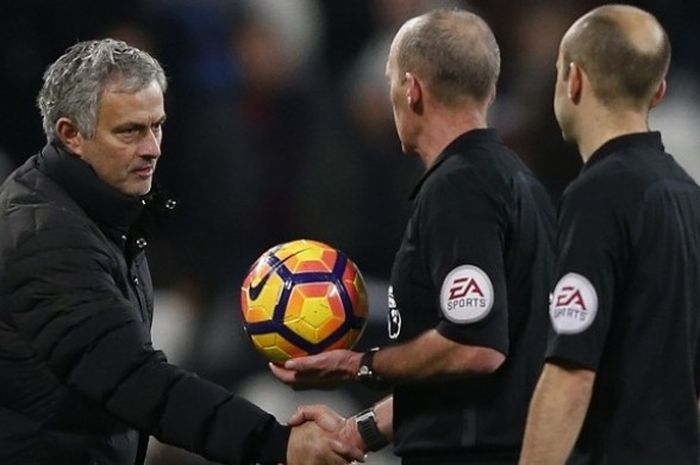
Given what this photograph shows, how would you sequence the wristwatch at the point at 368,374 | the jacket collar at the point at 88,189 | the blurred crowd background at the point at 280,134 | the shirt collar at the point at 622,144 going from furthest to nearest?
the blurred crowd background at the point at 280,134 → the jacket collar at the point at 88,189 → the wristwatch at the point at 368,374 → the shirt collar at the point at 622,144

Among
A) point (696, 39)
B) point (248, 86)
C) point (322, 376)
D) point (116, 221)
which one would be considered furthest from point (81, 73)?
point (696, 39)

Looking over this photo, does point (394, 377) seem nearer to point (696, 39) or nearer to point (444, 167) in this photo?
point (444, 167)

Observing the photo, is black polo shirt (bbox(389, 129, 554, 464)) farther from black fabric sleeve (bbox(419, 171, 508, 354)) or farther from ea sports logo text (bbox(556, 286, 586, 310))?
ea sports logo text (bbox(556, 286, 586, 310))

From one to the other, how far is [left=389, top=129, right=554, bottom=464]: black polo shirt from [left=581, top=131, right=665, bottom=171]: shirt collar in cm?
31

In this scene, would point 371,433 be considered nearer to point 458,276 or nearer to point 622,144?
point 458,276

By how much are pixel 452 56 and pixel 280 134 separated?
7.83 feet

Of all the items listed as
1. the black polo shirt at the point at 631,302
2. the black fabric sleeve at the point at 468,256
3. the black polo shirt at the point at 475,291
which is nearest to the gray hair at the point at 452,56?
the black polo shirt at the point at 475,291

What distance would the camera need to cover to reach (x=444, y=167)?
3.12 meters

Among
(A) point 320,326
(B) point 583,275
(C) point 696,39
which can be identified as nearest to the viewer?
(B) point 583,275

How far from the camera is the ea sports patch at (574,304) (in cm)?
269

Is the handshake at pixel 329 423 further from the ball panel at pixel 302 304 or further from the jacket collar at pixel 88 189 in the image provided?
the jacket collar at pixel 88 189

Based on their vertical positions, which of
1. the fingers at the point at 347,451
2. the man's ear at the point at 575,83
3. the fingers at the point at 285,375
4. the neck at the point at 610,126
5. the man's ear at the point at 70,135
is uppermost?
the man's ear at the point at 575,83

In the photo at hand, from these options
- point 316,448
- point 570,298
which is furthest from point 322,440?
point 570,298

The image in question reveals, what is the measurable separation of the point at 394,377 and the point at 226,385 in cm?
235
